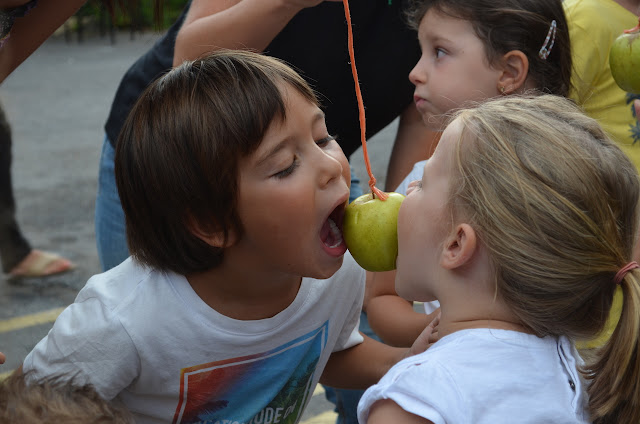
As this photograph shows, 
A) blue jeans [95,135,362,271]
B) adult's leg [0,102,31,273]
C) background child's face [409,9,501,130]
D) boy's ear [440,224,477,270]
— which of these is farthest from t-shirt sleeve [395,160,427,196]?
adult's leg [0,102,31,273]

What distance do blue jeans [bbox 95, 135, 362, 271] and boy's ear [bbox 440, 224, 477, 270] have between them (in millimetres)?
1300

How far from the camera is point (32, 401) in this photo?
1.55 meters

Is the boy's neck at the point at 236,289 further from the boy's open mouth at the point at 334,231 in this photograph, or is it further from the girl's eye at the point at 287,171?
the girl's eye at the point at 287,171

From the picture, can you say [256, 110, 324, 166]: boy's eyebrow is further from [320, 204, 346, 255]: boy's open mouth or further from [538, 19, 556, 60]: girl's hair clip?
[538, 19, 556, 60]: girl's hair clip

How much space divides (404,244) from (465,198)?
0.21 meters

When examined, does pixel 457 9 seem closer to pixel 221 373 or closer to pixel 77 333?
pixel 221 373

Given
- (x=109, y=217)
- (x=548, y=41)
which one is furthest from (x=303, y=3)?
(x=109, y=217)

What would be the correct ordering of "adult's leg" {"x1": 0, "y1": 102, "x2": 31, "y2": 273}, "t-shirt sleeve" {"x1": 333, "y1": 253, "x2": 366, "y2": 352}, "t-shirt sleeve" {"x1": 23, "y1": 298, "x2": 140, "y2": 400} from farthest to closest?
"adult's leg" {"x1": 0, "y1": 102, "x2": 31, "y2": 273}, "t-shirt sleeve" {"x1": 333, "y1": 253, "x2": 366, "y2": 352}, "t-shirt sleeve" {"x1": 23, "y1": 298, "x2": 140, "y2": 400}

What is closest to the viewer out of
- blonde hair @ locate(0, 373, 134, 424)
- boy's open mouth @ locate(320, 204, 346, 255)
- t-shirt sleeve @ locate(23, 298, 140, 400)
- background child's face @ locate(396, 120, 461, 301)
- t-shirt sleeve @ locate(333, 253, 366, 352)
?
blonde hair @ locate(0, 373, 134, 424)

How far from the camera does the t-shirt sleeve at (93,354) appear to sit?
1943 mm

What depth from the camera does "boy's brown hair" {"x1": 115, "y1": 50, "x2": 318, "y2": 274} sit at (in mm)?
1955

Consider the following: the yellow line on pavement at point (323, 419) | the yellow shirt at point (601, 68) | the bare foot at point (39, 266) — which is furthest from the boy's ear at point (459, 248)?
the bare foot at point (39, 266)

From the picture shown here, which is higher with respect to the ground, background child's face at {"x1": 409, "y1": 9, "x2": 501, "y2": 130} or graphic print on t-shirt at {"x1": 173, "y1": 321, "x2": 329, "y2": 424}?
background child's face at {"x1": 409, "y1": 9, "x2": 501, "y2": 130}

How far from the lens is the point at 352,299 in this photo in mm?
2395
